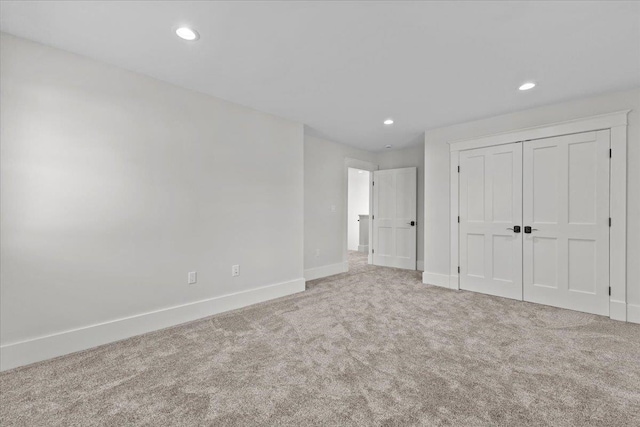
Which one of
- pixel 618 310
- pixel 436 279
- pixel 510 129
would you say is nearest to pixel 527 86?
pixel 510 129

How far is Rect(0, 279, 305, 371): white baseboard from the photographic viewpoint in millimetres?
2078

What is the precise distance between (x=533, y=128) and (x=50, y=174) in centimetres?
524

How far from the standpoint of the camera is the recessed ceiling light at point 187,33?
2.00 meters

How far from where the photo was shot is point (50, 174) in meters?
2.21

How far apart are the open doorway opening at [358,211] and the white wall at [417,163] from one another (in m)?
2.17

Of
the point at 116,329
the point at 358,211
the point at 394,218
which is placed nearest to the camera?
the point at 116,329

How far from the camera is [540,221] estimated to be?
3496mm

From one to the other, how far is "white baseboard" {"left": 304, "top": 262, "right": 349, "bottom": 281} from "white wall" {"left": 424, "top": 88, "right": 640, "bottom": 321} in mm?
1578

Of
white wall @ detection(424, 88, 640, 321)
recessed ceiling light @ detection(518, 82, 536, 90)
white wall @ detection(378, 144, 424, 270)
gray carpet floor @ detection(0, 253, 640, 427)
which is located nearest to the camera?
gray carpet floor @ detection(0, 253, 640, 427)

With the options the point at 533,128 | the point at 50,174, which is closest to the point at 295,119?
the point at 50,174

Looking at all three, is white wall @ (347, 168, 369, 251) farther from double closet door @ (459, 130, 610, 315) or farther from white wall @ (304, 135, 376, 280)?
double closet door @ (459, 130, 610, 315)

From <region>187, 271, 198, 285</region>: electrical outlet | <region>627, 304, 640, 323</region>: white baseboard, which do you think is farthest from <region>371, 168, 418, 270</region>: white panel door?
<region>187, 271, 198, 285</region>: electrical outlet

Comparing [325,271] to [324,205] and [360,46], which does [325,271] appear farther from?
[360,46]

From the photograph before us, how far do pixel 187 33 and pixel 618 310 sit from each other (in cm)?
506
